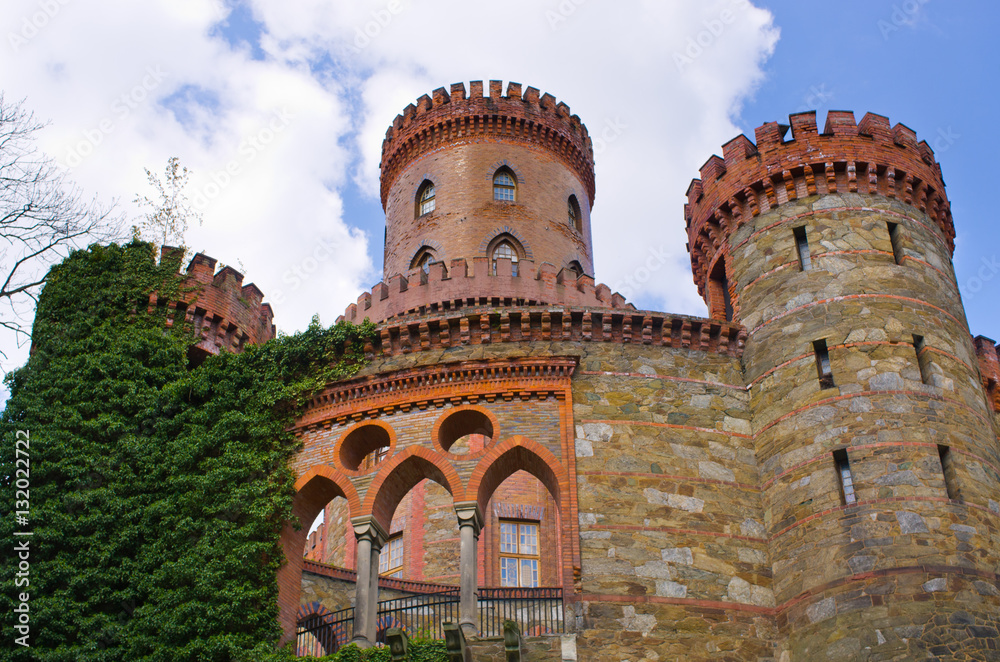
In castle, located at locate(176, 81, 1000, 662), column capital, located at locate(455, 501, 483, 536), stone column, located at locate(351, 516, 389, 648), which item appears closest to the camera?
castle, located at locate(176, 81, 1000, 662)

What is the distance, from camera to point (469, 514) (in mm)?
17859

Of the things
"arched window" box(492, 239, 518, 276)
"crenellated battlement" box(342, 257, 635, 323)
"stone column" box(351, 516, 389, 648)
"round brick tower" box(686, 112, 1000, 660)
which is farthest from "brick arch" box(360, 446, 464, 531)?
"arched window" box(492, 239, 518, 276)

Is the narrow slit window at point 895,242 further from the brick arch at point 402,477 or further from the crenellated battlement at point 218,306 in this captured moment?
the crenellated battlement at point 218,306

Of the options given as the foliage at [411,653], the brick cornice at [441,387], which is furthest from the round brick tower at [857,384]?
the foliage at [411,653]

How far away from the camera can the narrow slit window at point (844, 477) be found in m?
17.2

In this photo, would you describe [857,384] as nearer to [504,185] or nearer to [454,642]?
[454,642]

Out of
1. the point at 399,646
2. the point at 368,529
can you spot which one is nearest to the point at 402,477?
the point at 368,529

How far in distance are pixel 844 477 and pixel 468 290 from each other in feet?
33.3

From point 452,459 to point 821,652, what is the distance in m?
6.79

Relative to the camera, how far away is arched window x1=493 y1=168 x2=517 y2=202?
97.8ft

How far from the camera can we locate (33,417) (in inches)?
A: 739

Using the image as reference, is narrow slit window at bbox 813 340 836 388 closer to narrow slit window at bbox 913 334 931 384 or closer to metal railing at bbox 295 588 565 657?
narrow slit window at bbox 913 334 931 384

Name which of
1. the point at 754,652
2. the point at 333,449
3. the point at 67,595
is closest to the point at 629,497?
the point at 754,652

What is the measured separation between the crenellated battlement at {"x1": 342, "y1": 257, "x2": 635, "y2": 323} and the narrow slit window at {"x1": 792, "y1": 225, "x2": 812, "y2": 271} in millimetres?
5198
